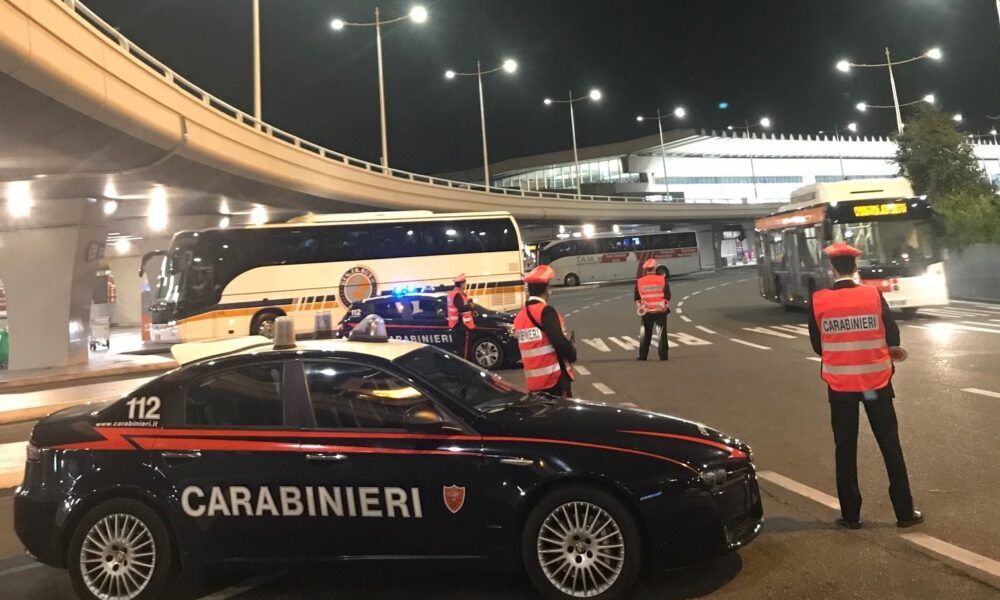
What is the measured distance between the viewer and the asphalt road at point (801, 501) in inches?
154

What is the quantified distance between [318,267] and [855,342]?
61.4 ft

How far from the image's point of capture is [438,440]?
3943 millimetres

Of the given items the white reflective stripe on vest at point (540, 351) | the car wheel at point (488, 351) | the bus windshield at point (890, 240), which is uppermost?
the bus windshield at point (890, 240)

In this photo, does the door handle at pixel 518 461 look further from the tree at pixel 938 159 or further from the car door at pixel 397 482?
the tree at pixel 938 159

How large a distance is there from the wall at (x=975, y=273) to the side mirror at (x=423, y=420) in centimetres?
2377

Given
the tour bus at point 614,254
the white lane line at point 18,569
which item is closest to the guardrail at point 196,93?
the white lane line at point 18,569

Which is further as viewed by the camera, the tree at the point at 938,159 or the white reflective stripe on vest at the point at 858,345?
the tree at the point at 938,159

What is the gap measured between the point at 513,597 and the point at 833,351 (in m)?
2.71

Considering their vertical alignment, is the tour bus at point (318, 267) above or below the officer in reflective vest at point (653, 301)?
above

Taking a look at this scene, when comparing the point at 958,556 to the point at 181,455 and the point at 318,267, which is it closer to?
the point at 181,455

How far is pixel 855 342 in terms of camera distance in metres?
4.74

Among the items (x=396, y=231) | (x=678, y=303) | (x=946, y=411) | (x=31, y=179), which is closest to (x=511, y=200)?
(x=678, y=303)

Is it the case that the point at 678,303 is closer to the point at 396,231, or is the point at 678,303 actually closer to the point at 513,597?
the point at 396,231

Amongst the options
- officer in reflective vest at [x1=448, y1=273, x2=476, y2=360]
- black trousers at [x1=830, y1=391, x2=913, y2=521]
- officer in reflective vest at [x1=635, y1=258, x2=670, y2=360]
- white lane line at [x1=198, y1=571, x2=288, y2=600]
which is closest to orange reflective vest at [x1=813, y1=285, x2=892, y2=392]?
black trousers at [x1=830, y1=391, x2=913, y2=521]
